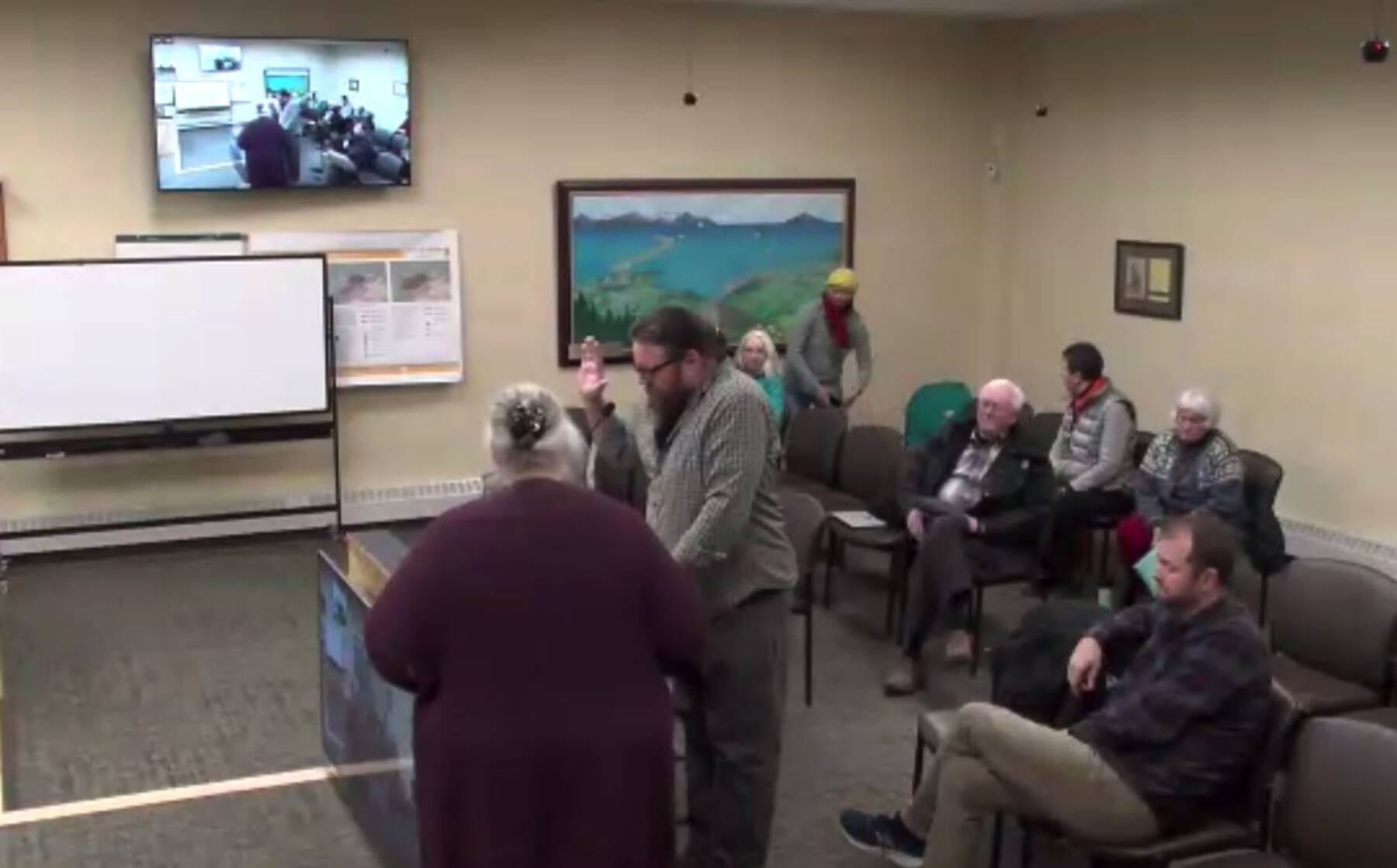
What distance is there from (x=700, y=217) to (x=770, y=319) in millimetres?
740

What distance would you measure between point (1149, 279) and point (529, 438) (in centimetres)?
607

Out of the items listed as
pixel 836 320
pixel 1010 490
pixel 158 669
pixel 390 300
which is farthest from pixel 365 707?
pixel 836 320

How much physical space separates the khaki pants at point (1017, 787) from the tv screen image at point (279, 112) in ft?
16.5

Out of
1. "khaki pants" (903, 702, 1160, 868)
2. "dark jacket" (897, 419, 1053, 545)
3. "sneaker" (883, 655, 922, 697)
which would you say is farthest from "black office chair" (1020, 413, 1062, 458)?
"khaki pants" (903, 702, 1160, 868)

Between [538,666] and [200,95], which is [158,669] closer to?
[200,95]

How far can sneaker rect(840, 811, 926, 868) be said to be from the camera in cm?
399

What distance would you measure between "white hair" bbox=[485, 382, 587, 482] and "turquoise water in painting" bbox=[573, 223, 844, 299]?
5617 mm

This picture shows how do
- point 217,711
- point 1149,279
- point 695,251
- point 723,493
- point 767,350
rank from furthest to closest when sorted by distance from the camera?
1. point 695,251
2. point 1149,279
3. point 767,350
4. point 217,711
5. point 723,493

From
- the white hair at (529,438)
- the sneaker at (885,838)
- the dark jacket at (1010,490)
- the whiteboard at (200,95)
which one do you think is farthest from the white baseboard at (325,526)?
the white hair at (529,438)

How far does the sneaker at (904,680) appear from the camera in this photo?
18.0 ft

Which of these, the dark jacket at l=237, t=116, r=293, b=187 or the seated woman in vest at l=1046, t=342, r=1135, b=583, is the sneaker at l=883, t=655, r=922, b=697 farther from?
the dark jacket at l=237, t=116, r=293, b=187

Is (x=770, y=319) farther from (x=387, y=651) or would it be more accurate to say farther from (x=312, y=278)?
(x=387, y=651)

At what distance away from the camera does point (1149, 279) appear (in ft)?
26.3

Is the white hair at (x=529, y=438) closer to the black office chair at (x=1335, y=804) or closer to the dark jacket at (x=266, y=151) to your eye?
the black office chair at (x=1335, y=804)
